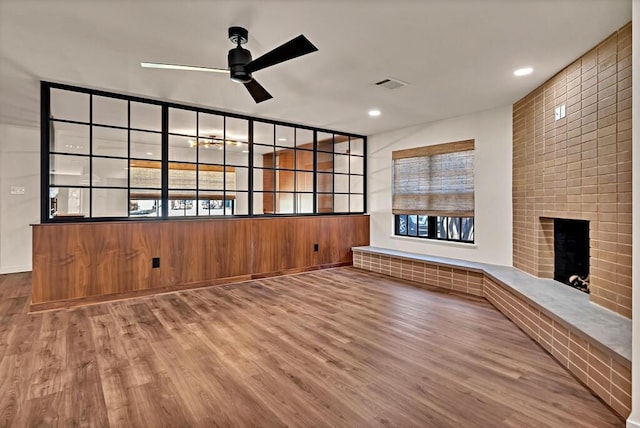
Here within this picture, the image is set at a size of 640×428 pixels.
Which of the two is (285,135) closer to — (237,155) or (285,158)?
(285,158)

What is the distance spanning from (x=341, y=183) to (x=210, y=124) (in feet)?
8.92

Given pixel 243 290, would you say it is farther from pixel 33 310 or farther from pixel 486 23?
pixel 486 23

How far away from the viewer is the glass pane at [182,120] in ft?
16.0

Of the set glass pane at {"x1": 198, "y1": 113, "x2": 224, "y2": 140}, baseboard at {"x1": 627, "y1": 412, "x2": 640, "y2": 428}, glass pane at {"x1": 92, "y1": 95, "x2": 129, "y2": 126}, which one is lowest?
baseboard at {"x1": 627, "y1": 412, "x2": 640, "y2": 428}

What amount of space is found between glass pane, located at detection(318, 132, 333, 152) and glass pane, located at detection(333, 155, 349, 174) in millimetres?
243

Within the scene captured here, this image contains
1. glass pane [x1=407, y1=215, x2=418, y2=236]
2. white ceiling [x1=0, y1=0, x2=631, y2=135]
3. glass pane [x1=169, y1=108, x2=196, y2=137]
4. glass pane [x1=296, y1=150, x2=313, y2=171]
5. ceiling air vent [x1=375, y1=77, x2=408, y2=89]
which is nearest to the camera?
white ceiling [x1=0, y1=0, x2=631, y2=135]

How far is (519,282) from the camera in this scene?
3.61m

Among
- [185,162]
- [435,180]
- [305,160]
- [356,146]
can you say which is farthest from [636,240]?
[305,160]

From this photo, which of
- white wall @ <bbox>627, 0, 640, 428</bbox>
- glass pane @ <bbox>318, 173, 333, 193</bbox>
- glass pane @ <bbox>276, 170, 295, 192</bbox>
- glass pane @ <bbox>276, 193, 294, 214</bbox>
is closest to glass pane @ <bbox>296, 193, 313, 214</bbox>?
glass pane @ <bbox>276, 193, 294, 214</bbox>

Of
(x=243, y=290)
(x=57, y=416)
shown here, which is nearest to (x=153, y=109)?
(x=243, y=290)

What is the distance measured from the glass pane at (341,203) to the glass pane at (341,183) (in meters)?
0.12

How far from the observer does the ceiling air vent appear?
3.66 meters

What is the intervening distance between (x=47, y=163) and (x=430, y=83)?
4.24m

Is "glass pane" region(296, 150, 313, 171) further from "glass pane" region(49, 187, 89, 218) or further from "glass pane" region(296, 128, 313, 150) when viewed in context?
"glass pane" region(49, 187, 89, 218)
